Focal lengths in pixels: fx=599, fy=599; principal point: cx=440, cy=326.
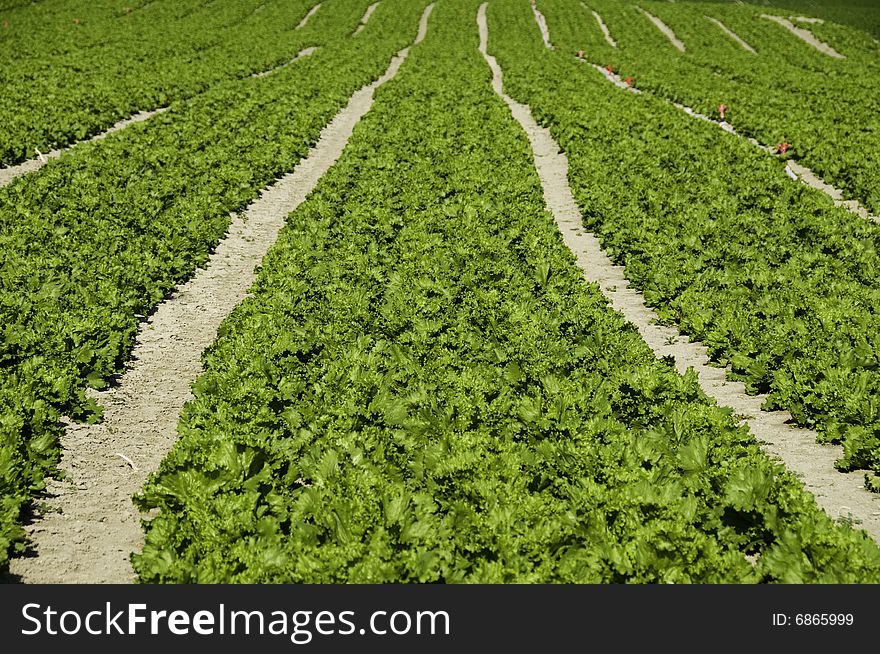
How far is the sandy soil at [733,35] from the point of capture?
185 ft

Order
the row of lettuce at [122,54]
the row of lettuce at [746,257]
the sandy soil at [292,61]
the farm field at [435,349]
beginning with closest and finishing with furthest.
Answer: the farm field at [435,349], the row of lettuce at [746,257], the row of lettuce at [122,54], the sandy soil at [292,61]

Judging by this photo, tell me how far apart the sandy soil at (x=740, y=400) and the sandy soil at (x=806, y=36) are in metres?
52.7

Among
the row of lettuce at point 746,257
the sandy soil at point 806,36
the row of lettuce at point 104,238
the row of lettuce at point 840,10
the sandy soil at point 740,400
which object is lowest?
the sandy soil at point 740,400

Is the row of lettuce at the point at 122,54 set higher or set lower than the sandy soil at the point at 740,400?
higher

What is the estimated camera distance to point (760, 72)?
132 feet

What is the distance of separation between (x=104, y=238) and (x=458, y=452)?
37.7 feet

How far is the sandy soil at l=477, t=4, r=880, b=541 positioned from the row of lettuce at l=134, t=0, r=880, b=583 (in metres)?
1.21

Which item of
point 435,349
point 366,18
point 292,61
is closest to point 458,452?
point 435,349

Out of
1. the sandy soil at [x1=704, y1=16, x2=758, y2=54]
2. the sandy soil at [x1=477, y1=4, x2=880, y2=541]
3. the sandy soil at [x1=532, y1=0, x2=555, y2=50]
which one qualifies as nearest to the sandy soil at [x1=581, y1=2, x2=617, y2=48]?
the sandy soil at [x1=532, y1=0, x2=555, y2=50]

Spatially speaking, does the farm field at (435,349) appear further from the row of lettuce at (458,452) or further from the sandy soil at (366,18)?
the sandy soil at (366,18)

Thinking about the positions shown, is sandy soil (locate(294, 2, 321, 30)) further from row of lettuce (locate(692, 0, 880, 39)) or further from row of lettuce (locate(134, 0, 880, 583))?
row of lettuce (locate(692, 0, 880, 39))

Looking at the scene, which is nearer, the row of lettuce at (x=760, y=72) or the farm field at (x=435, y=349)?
the farm field at (x=435, y=349)

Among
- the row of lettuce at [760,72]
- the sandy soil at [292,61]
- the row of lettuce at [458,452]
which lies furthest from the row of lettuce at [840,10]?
the row of lettuce at [458,452]

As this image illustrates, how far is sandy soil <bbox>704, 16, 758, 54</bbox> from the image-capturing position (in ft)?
185
